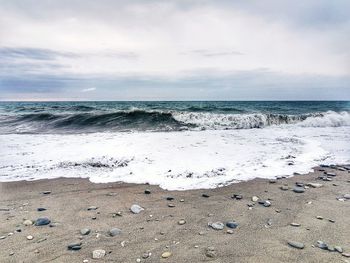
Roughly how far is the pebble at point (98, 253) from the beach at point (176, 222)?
0.6 inches

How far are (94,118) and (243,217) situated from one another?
1636 centimetres

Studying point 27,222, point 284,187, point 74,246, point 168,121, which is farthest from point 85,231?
point 168,121

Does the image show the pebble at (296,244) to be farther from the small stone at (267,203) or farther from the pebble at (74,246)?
the pebble at (74,246)

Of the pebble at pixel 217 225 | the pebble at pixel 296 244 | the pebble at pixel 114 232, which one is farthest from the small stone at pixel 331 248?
the pebble at pixel 114 232

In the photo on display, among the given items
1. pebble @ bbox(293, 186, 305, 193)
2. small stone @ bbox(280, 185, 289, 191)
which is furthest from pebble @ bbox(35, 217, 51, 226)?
pebble @ bbox(293, 186, 305, 193)

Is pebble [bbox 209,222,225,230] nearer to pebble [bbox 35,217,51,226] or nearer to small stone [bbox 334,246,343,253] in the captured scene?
small stone [bbox 334,246,343,253]

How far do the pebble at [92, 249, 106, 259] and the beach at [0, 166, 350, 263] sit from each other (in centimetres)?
1

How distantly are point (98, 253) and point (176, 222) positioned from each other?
101 cm

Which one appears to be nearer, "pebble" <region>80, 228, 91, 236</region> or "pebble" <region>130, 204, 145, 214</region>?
"pebble" <region>80, 228, 91, 236</region>

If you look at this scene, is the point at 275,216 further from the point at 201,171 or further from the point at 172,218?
the point at 201,171

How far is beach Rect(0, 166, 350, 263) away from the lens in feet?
A: 9.30

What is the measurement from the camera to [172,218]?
11.9ft

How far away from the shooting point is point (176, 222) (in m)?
3.50

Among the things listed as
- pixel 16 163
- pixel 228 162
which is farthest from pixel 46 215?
pixel 228 162
